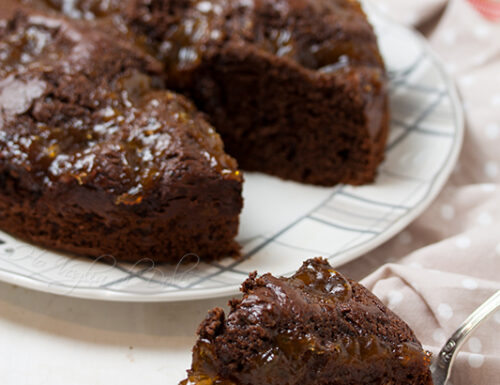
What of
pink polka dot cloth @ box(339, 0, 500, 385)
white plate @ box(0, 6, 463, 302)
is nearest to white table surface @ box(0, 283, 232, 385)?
white plate @ box(0, 6, 463, 302)

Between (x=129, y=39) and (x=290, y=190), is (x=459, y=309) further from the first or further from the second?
(x=129, y=39)

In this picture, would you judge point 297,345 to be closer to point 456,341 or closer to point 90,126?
point 456,341

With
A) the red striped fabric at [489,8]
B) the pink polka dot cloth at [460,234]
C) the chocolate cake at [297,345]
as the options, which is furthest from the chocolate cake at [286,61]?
the red striped fabric at [489,8]

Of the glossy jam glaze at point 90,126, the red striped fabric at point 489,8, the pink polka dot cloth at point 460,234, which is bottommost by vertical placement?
the pink polka dot cloth at point 460,234

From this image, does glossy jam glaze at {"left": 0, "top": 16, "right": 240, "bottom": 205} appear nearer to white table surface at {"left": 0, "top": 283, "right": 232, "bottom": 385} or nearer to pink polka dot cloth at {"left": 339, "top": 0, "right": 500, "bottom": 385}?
white table surface at {"left": 0, "top": 283, "right": 232, "bottom": 385}

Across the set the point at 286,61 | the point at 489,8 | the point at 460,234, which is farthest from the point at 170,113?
the point at 489,8

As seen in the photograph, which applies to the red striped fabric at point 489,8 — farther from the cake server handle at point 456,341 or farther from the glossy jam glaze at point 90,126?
the cake server handle at point 456,341

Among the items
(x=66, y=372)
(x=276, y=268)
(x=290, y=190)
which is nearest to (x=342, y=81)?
(x=290, y=190)
